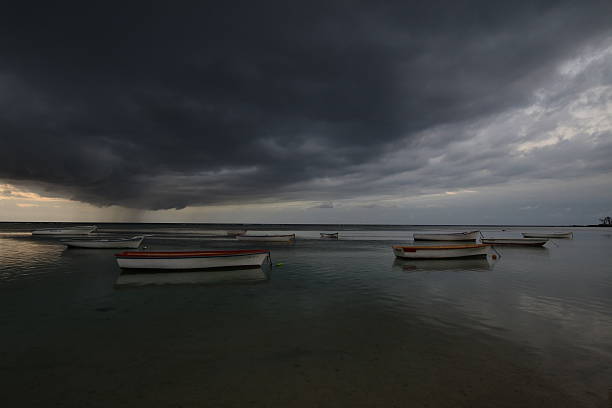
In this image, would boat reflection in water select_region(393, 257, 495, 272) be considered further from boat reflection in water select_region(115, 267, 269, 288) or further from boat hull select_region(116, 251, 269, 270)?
boat hull select_region(116, 251, 269, 270)

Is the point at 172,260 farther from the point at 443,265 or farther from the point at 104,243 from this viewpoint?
the point at 104,243

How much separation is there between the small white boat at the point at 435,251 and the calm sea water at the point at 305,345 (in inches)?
458

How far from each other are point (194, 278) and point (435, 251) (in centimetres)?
2352

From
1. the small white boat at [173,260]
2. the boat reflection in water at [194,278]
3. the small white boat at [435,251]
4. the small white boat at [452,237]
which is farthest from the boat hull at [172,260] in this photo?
the small white boat at [452,237]

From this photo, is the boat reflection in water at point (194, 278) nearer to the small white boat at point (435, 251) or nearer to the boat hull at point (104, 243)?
the small white boat at point (435, 251)

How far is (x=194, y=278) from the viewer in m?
21.1

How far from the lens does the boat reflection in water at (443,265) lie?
25.6 meters

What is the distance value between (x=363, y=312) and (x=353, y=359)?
15.2ft

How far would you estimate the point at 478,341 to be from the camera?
9.72m

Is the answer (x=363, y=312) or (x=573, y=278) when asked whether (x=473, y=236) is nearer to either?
(x=573, y=278)

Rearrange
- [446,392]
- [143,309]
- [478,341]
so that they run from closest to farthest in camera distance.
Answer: [446,392] → [478,341] → [143,309]

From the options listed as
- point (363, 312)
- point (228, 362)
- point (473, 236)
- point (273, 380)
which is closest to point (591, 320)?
point (363, 312)

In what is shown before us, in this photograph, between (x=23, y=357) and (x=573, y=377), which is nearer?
(x=573, y=377)

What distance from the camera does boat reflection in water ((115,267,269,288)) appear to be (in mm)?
19484
